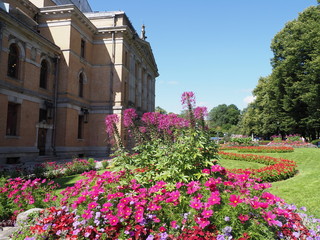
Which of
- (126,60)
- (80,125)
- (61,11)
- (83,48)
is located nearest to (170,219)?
(80,125)

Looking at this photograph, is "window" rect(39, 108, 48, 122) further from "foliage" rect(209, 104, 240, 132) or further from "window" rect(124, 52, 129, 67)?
"foliage" rect(209, 104, 240, 132)

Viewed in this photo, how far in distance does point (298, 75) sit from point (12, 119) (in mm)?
31317

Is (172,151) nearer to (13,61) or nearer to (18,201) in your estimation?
(18,201)

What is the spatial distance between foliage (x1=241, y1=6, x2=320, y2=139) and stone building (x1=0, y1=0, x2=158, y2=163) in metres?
20.1

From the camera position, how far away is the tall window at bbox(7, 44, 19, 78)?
56.0 feet

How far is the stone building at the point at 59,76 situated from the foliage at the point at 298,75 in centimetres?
2007

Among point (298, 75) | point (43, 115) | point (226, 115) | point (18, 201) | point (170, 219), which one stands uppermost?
point (226, 115)

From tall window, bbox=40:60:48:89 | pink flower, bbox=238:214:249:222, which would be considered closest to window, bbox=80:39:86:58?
tall window, bbox=40:60:48:89

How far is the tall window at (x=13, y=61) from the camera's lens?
17.1m

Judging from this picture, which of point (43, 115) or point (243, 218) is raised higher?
point (43, 115)

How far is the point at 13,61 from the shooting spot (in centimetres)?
1736

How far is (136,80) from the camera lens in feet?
106

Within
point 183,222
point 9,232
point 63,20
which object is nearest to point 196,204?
point 183,222

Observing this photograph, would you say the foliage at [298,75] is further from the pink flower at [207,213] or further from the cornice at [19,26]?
the pink flower at [207,213]
